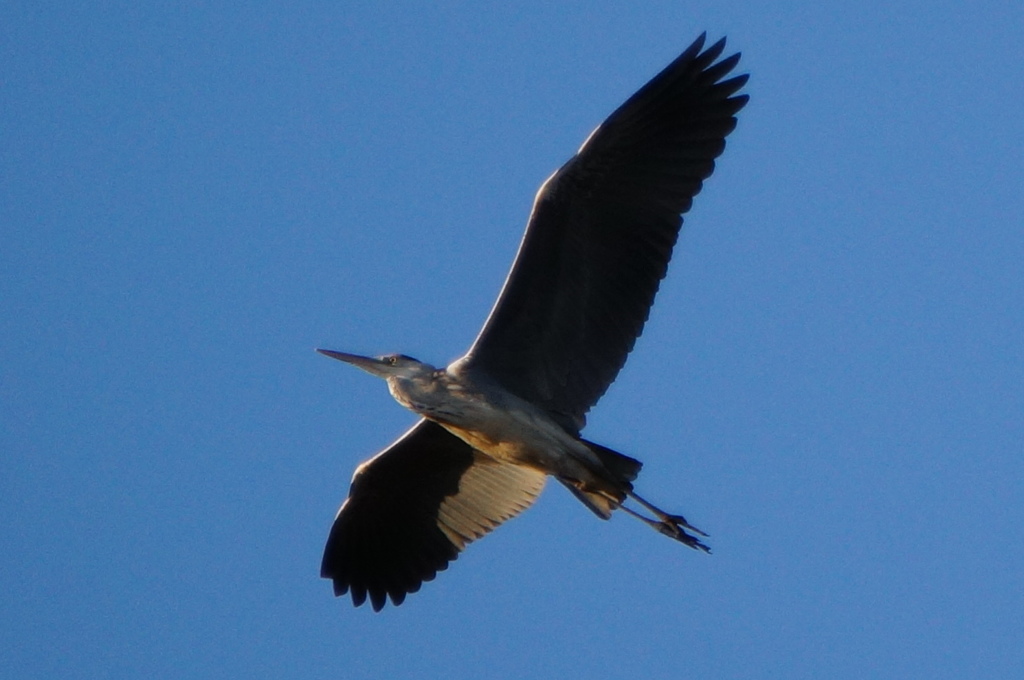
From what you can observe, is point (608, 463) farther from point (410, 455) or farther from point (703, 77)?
point (703, 77)

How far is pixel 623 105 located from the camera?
926 cm

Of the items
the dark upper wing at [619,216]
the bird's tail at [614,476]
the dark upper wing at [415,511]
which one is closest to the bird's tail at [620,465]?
the bird's tail at [614,476]

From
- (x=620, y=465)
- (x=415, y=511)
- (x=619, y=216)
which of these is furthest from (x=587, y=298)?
(x=415, y=511)

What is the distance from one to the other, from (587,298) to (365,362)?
1.53 m

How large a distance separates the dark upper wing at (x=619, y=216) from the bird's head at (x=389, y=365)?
362 millimetres

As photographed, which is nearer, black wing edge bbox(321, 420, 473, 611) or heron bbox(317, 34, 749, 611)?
heron bbox(317, 34, 749, 611)

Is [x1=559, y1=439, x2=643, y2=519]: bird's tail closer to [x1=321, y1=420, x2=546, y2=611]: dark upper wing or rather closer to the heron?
the heron

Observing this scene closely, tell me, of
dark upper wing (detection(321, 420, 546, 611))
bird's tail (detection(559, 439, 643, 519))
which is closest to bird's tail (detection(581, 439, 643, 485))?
bird's tail (detection(559, 439, 643, 519))

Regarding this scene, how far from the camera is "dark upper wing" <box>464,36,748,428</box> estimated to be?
30.0 ft

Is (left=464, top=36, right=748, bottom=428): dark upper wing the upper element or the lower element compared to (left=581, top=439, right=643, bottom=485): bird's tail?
upper

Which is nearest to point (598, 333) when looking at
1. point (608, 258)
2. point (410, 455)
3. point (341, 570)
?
point (608, 258)

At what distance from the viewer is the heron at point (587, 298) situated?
9180 millimetres

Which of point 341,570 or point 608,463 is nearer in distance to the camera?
point 608,463

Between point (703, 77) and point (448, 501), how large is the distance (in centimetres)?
338
